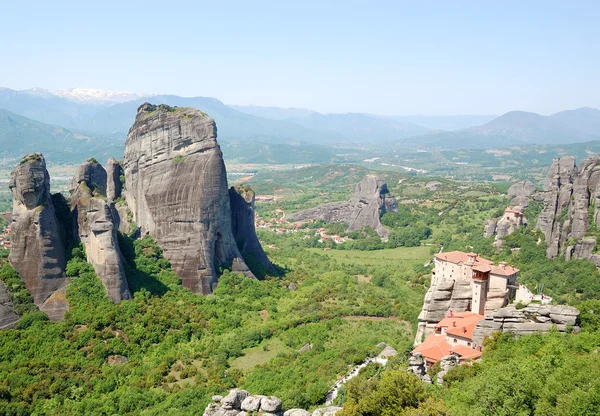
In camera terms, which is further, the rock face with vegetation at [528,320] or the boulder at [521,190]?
the boulder at [521,190]

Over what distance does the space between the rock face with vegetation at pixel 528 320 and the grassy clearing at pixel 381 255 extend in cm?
3872

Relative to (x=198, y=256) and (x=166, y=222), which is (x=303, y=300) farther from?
(x=166, y=222)

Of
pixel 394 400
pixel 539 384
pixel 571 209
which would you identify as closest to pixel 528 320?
pixel 539 384

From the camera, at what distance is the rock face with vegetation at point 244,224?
167 feet

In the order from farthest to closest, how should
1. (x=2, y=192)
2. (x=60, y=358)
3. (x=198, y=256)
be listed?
1. (x=2, y=192)
2. (x=198, y=256)
3. (x=60, y=358)

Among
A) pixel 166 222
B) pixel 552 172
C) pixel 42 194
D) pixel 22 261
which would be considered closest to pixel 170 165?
pixel 166 222

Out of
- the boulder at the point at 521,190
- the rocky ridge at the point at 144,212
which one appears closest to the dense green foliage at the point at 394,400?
the rocky ridge at the point at 144,212

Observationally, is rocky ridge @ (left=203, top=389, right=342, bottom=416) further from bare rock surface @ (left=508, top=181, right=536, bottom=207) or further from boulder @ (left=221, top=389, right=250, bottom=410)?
bare rock surface @ (left=508, top=181, right=536, bottom=207)

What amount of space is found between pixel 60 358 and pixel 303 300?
19.8 m

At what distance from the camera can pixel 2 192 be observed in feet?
469

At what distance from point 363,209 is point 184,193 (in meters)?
48.5

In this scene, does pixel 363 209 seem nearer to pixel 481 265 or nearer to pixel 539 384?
pixel 481 265

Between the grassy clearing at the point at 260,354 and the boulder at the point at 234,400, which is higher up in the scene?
the boulder at the point at 234,400

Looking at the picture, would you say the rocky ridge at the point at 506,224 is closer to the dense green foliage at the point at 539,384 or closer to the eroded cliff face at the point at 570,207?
the eroded cliff face at the point at 570,207
